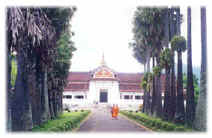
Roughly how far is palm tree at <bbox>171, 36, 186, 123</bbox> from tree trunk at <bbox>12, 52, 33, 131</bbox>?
7.00 m

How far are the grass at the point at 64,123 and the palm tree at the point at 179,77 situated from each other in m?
4.98

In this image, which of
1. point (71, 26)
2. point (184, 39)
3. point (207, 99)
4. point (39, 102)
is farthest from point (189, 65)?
point (39, 102)

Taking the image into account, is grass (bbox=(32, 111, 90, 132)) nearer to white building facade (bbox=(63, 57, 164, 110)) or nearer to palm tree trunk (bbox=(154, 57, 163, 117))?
white building facade (bbox=(63, 57, 164, 110))

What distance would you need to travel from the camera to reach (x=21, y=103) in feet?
48.0

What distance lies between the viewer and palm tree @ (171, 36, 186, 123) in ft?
50.8

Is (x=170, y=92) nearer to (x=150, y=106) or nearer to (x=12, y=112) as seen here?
(x=150, y=106)

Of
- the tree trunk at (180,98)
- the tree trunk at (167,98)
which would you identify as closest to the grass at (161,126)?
the tree trunk at (180,98)

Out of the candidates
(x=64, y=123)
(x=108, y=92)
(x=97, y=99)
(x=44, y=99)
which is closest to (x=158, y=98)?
(x=108, y=92)

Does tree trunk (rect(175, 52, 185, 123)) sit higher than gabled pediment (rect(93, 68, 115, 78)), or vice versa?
gabled pediment (rect(93, 68, 115, 78))

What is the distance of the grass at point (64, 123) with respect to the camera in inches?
544

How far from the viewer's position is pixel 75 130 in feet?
47.3

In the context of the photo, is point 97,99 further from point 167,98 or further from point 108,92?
point 167,98

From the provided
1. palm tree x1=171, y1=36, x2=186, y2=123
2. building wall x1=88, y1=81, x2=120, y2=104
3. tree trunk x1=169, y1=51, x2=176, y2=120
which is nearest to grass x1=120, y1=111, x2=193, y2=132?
palm tree x1=171, y1=36, x2=186, y2=123

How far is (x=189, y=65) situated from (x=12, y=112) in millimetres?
8208
